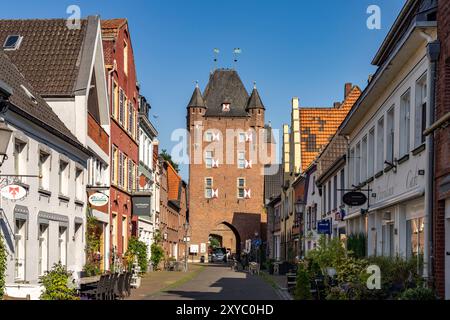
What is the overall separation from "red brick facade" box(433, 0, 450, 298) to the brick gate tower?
73.7 metres

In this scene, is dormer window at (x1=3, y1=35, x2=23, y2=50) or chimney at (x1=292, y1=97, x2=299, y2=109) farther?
chimney at (x1=292, y1=97, x2=299, y2=109)

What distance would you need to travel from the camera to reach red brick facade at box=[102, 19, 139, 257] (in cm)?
3469

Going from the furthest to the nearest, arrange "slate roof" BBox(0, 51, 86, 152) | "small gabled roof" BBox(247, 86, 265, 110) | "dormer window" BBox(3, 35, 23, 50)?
"small gabled roof" BBox(247, 86, 265, 110) < "dormer window" BBox(3, 35, 23, 50) < "slate roof" BBox(0, 51, 86, 152)

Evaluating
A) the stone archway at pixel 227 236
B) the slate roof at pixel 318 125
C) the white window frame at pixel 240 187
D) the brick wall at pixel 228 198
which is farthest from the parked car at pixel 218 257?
the slate roof at pixel 318 125

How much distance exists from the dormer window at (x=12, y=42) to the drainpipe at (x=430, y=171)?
1840 centimetres

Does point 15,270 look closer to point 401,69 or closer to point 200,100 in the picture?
point 401,69

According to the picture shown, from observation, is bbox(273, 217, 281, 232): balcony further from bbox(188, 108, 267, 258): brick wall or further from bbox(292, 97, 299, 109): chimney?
bbox(292, 97, 299, 109): chimney

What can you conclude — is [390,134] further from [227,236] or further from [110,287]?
[227,236]

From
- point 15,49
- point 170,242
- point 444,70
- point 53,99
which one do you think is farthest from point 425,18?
point 170,242

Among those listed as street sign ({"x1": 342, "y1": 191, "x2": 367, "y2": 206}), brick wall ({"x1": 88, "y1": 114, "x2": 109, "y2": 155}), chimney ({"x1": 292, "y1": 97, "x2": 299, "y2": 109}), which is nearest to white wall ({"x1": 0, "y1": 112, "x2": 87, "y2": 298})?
brick wall ({"x1": 88, "y1": 114, "x2": 109, "y2": 155})

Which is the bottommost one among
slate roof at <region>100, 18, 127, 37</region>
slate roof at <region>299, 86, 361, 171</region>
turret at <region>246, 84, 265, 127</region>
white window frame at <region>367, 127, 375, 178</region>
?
white window frame at <region>367, 127, 375, 178</region>

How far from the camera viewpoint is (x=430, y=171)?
14203 mm

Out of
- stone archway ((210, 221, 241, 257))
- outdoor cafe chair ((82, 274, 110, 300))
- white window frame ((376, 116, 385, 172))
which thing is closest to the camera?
white window frame ((376, 116, 385, 172))

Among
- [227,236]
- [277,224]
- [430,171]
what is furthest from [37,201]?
[227,236]
